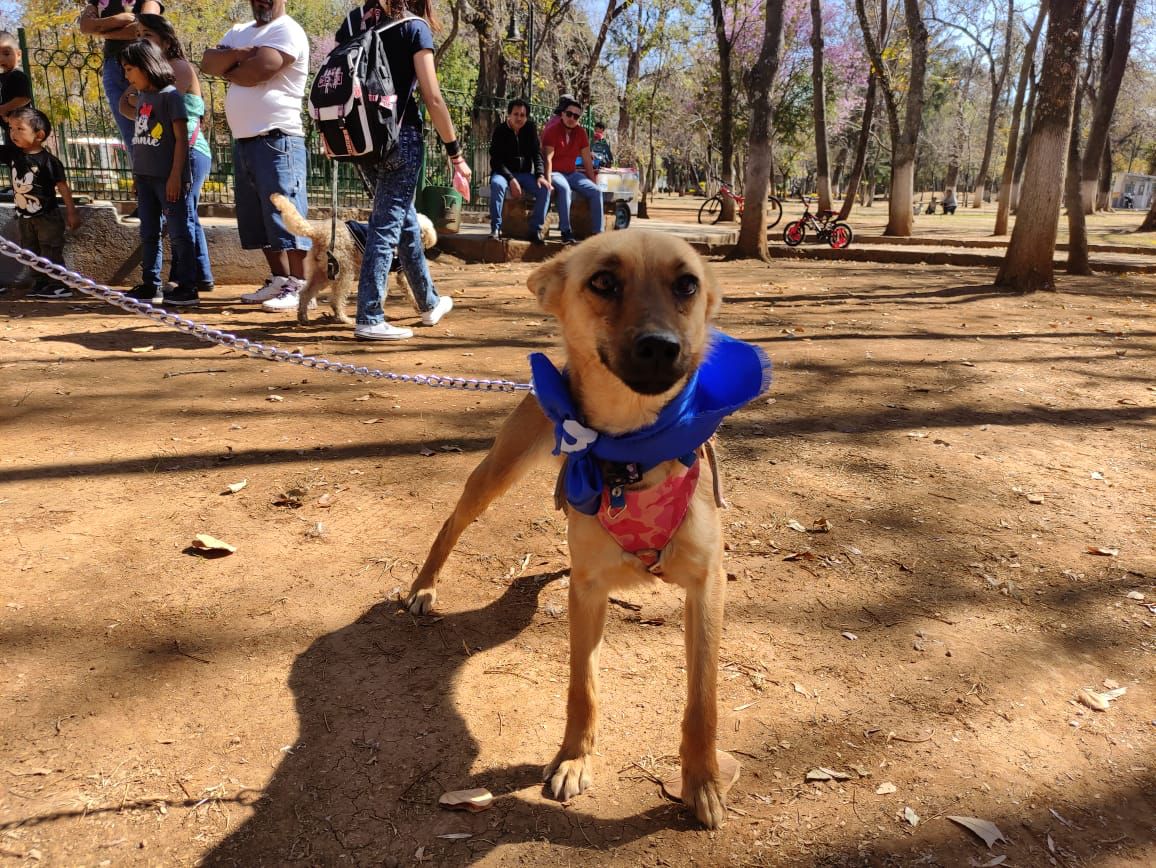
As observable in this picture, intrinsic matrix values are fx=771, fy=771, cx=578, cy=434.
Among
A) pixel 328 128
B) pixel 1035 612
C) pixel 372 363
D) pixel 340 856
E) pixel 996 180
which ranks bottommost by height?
pixel 340 856

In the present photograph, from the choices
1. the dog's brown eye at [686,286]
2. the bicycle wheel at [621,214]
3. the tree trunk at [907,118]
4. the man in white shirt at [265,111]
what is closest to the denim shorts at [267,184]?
the man in white shirt at [265,111]

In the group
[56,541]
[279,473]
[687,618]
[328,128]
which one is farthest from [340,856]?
[328,128]

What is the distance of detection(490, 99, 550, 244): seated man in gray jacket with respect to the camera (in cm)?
1187

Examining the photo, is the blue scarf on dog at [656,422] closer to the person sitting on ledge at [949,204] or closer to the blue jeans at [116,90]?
the blue jeans at [116,90]

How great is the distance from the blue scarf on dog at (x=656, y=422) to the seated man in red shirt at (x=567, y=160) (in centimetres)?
1029

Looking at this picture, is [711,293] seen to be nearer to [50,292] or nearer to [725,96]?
[50,292]

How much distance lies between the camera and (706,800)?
81.1 inches

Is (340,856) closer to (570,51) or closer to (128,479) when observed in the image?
(128,479)

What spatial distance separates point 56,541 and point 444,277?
8.11 m

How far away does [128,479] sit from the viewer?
A: 3855mm

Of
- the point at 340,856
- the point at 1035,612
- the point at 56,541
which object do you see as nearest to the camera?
the point at 340,856

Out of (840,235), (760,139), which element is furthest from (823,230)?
(760,139)

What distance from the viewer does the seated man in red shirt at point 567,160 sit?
39.5 feet

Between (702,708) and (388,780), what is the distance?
2.93 ft
